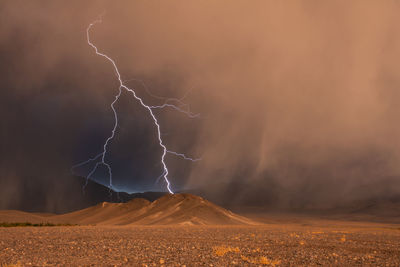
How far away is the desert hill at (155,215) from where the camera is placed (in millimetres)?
67188

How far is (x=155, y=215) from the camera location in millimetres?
73062

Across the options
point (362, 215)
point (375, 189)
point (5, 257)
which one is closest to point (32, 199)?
point (362, 215)

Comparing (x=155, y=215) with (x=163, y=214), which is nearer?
(x=155, y=215)

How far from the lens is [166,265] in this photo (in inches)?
471

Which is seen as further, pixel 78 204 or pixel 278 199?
pixel 78 204

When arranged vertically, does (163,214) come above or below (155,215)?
above

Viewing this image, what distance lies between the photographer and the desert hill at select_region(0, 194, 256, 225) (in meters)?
67.2

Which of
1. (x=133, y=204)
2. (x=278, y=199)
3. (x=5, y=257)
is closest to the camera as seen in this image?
(x=5, y=257)

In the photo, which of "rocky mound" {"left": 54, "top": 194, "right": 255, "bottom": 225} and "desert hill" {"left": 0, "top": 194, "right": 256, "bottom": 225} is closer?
"desert hill" {"left": 0, "top": 194, "right": 256, "bottom": 225}

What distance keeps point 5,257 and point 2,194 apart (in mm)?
170412

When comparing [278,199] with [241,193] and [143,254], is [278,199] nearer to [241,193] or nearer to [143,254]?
[241,193]

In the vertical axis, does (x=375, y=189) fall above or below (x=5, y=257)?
above

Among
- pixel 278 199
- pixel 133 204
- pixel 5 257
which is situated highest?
pixel 278 199

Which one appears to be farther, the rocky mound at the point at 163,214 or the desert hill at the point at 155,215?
the rocky mound at the point at 163,214
